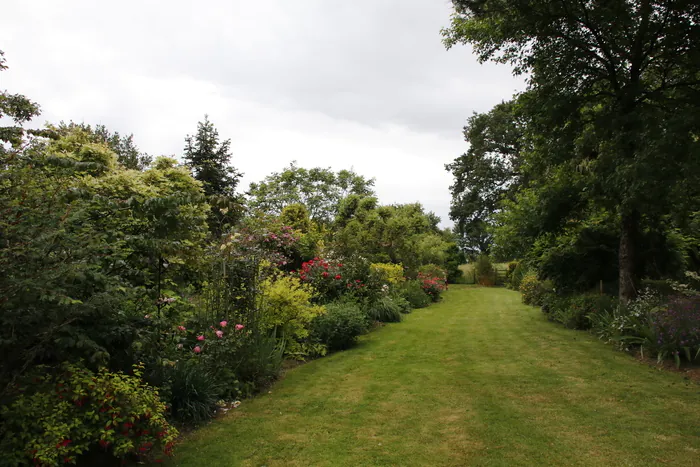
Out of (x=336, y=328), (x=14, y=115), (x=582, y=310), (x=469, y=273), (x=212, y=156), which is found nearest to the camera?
(x=14, y=115)

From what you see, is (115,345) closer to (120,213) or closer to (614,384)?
(120,213)

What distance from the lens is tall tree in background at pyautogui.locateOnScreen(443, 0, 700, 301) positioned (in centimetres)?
674

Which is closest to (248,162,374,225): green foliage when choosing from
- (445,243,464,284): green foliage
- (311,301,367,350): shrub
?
(445,243,464,284): green foliage

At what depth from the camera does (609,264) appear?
1088cm

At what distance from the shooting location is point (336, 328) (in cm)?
798

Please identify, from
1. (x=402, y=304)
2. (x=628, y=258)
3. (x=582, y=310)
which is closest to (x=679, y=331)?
(x=628, y=258)

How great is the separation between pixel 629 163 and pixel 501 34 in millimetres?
3933

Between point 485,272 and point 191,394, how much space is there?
2563 centimetres

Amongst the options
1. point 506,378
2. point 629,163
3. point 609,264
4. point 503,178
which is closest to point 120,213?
point 506,378

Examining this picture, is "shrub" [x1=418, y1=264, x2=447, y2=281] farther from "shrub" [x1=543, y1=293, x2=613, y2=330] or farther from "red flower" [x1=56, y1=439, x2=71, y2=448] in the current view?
"red flower" [x1=56, y1=439, x2=71, y2=448]

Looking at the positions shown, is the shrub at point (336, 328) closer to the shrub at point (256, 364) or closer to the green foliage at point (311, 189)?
the shrub at point (256, 364)

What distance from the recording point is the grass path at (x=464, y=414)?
3664 millimetres

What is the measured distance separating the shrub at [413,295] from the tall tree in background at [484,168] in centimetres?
1552

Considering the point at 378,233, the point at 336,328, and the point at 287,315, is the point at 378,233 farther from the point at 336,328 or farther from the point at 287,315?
the point at 287,315
